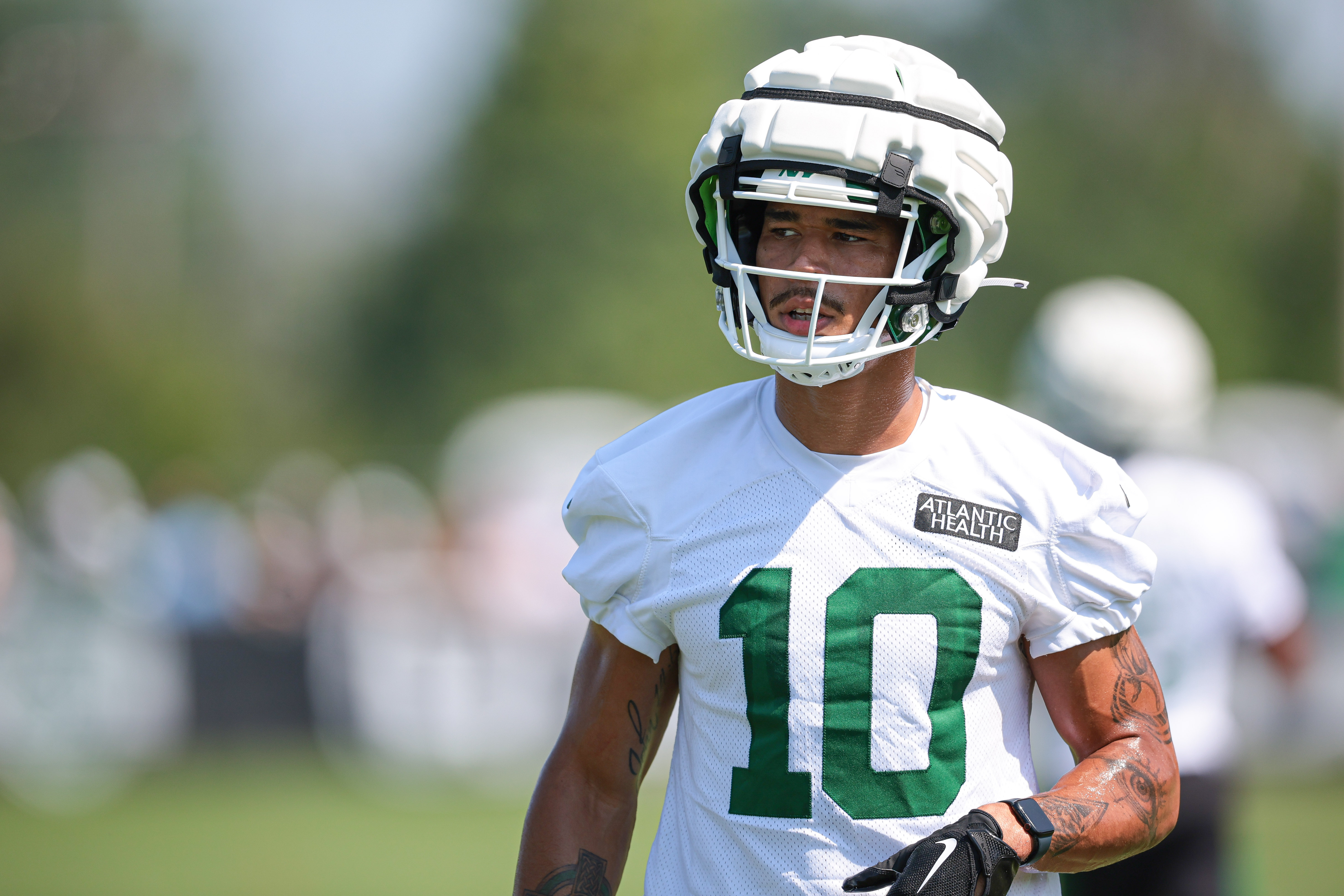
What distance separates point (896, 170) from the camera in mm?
2324

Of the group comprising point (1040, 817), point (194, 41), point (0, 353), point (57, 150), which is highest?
point (194, 41)

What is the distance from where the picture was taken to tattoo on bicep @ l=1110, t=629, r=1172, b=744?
7.90ft

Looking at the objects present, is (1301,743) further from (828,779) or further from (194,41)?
(194,41)

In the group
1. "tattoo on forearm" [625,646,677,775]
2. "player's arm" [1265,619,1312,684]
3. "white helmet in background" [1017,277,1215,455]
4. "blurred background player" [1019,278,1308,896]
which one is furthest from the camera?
"player's arm" [1265,619,1312,684]

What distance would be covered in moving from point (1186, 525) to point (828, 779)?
93.8 inches

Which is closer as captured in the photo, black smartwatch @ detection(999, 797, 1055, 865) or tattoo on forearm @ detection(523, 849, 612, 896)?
black smartwatch @ detection(999, 797, 1055, 865)

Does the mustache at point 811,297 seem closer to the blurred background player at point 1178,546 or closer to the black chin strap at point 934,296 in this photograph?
the black chin strap at point 934,296

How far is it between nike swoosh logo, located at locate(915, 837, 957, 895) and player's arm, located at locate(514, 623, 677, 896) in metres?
0.61

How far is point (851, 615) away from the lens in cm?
234

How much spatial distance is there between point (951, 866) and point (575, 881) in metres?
0.72

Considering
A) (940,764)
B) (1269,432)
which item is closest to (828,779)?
(940,764)

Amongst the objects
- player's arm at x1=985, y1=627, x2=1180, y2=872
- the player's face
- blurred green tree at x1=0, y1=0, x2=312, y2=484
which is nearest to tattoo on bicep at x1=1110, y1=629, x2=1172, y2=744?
player's arm at x1=985, y1=627, x2=1180, y2=872

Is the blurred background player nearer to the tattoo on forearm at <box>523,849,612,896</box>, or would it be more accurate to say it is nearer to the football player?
the football player

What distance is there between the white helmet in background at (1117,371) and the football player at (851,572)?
196 cm
